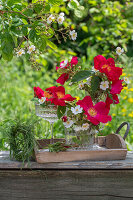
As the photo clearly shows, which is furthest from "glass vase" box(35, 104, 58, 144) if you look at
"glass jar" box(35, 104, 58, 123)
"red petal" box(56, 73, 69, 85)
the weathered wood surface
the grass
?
the grass

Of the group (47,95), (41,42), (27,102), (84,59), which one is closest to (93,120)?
(47,95)

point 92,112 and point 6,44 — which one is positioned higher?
point 6,44

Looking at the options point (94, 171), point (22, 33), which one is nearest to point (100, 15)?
point (22, 33)

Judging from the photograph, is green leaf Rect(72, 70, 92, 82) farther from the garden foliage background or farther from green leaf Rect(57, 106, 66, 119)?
the garden foliage background

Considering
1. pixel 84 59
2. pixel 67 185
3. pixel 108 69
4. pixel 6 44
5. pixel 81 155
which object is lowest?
pixel 67 185

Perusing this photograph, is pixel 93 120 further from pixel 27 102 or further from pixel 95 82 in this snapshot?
pixel 27 102

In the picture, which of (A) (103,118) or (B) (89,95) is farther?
(B) (89,95)

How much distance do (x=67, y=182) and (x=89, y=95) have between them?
385 millimetres

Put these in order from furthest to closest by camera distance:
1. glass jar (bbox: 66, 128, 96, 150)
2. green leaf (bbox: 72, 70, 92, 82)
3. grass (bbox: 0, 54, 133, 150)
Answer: grass (bbox: 0, 54, 133, 150) < glass jar (bbox: 66, 128, 96, 150) < green leaf (bbox: 72, 70, 92, 82)

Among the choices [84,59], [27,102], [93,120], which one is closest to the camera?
[93,120]

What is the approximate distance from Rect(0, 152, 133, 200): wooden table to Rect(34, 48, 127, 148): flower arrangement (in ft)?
0.60

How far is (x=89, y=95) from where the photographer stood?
1.27 meters

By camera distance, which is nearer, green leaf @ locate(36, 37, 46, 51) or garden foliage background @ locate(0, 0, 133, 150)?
green leaf @ locate(36, 37, 46, 51)

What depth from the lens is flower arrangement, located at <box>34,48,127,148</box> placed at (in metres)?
1.17
